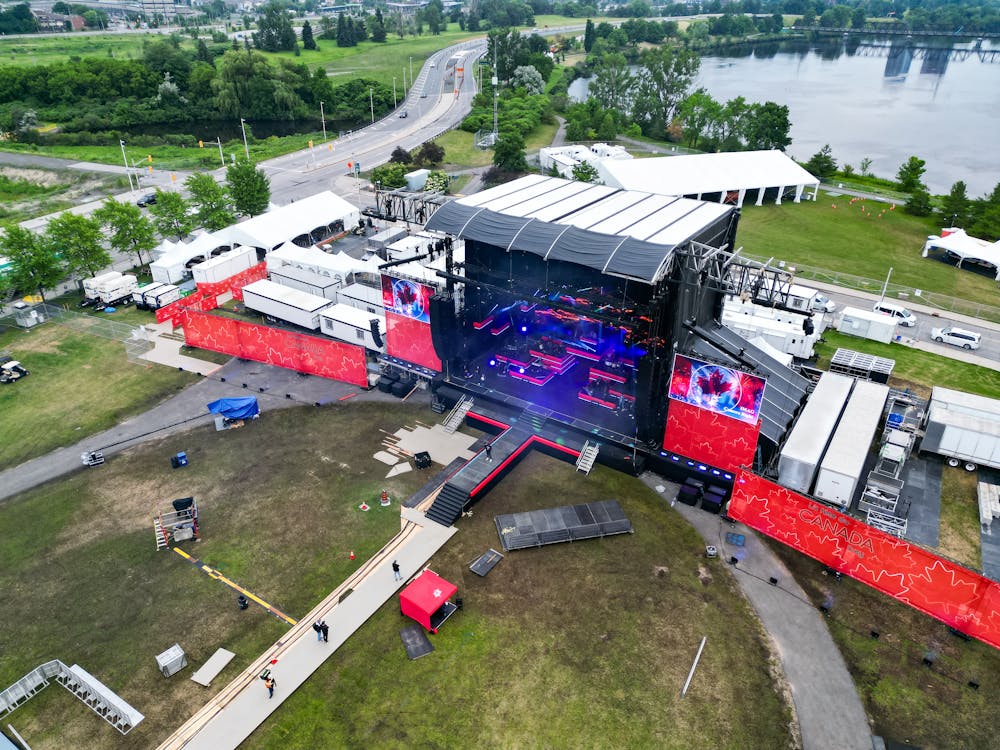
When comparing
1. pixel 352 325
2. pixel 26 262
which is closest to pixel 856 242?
pixel 352 325

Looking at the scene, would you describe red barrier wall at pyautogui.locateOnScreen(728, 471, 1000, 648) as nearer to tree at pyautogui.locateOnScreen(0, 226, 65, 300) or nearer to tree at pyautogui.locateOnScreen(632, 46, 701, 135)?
tree at pyautogui.locateOnScreen(0, 226, 65, 300)

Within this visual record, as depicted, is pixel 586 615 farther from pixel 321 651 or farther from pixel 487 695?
pixel 321 651

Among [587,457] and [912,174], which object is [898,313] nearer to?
[587,457]

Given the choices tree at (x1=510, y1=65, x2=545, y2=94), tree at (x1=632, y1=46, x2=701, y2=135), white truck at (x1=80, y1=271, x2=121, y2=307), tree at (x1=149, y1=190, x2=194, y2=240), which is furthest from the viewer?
tree at (x1=510, y1=65, x2=545, y2=94)

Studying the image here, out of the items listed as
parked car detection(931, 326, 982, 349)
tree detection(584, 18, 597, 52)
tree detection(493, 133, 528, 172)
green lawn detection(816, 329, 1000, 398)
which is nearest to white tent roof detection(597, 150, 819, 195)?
tree detection(493, 133, 528, 172)

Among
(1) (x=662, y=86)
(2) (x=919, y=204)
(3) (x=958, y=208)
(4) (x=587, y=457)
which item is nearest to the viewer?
(4) (x=587, y=457)

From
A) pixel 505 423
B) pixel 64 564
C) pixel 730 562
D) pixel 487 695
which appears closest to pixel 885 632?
pixel 730 562

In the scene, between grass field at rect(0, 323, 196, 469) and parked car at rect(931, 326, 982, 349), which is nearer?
grass field at rect(0, 323, 196, 469)

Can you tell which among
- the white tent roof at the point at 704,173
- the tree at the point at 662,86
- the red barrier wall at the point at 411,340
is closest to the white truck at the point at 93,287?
the red barrier wall at the point at 411,340
